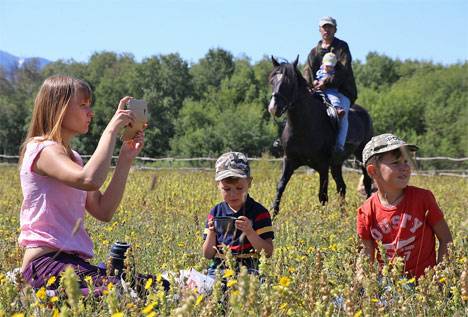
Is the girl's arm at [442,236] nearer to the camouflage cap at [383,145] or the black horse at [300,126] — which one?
the camouflage cap at [383,145]

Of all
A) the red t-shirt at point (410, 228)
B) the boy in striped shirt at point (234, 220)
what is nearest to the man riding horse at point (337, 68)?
the boy in striped shirt at point (234, 220)

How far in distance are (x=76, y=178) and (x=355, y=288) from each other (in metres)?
1.64

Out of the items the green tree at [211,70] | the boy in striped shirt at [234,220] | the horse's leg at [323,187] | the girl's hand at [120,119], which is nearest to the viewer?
the girl's hand at [120,119]

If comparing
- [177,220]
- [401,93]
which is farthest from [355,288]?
[401,93]

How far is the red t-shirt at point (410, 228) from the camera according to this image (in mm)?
4590

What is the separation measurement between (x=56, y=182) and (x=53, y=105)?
1.42 ft

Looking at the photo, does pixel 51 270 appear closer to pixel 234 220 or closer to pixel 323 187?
pixel 234 220

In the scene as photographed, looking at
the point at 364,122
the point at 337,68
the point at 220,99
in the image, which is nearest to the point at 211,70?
the point at 220,99

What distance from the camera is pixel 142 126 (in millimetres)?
4375

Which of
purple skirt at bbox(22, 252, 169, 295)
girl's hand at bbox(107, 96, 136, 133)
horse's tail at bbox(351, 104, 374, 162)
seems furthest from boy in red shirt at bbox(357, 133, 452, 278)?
horse's tail at bbox(351, 104, 374, 162)

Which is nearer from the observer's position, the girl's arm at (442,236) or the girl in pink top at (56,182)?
the girl in pink top at (56,182)

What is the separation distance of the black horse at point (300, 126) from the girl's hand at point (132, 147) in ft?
21.1

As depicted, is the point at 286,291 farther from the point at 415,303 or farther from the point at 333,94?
the point at 333,94

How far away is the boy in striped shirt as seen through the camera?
184 inches
